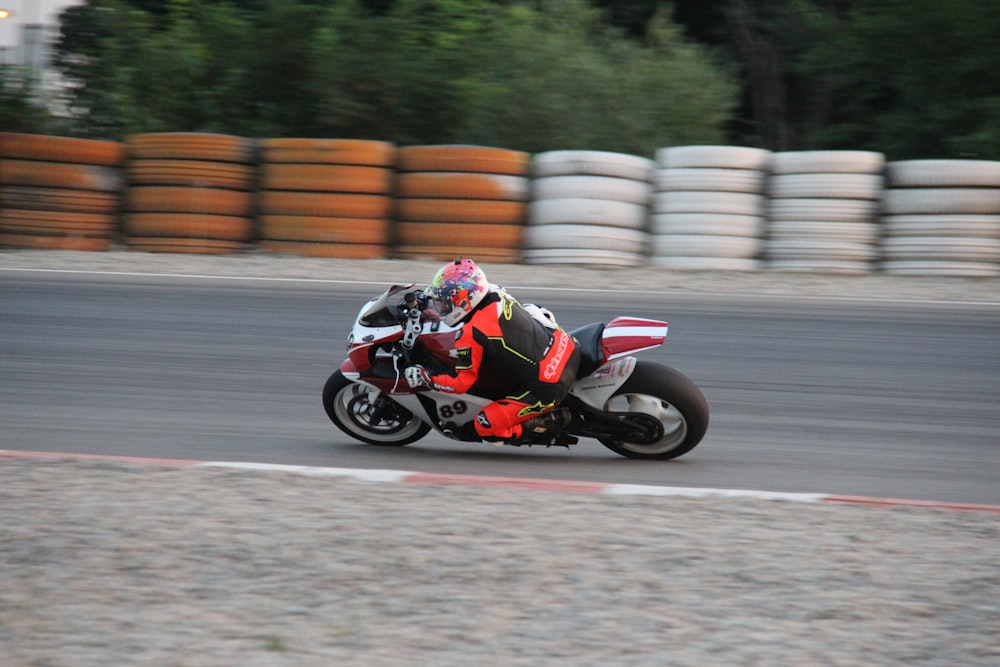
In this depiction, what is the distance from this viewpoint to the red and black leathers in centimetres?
641

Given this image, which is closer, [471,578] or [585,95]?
[471,578]

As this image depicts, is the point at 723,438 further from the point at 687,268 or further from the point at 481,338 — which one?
the point at 687,268

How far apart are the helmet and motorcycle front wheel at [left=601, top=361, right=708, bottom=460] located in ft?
3.24

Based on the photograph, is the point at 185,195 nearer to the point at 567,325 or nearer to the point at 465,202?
the point at 465,202

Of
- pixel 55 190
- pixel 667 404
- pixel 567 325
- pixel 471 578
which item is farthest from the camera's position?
pixel 55 190

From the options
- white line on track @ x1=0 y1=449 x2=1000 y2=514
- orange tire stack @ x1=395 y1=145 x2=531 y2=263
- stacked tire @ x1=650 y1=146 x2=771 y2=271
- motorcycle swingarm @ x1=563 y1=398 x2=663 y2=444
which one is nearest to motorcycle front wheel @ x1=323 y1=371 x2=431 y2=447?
white line on track @ x1=0 y1=449 x2=1000 y2=514

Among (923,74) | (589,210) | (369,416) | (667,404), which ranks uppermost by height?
(923,74)

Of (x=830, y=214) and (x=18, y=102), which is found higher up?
(x=18, y=102)

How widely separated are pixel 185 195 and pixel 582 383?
8413 millimetres

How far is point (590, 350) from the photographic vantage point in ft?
21.6

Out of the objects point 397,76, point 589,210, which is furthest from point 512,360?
point 397,76

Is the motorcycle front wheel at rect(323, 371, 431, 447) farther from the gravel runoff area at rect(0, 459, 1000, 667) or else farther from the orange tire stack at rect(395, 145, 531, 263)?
the orange tire stack at rect(395, 145, 531, 263)

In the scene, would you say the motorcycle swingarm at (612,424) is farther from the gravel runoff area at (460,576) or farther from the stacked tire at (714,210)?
the stacked tire at (714,210)

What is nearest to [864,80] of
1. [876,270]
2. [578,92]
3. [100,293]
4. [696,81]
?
[696,81]
